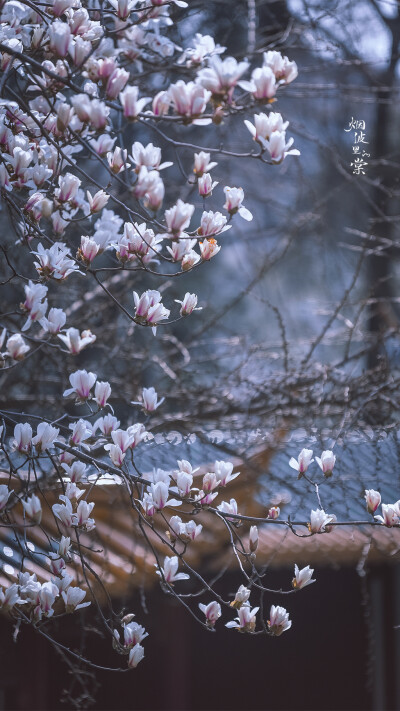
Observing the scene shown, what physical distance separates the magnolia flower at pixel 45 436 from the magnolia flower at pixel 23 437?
0.7 inches

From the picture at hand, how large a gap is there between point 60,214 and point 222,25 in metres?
4.61

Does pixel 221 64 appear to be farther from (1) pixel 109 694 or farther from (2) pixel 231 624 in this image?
(1) pixel 109 694

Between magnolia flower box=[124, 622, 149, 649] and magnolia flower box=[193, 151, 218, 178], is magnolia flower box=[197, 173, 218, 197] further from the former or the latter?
magnolia flower box=[124, 622, 149, 649]

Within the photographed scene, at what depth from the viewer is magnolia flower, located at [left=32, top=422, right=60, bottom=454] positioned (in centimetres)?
175

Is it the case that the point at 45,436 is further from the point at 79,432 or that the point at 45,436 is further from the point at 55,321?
the point at 55,321

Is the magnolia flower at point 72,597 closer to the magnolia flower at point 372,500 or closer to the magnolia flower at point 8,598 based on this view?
the magnolia flower at point 8,598

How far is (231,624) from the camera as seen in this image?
1.78 m

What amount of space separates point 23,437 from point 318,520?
0.64 m

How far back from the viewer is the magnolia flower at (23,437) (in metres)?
1.76

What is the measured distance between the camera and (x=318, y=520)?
1757mm
